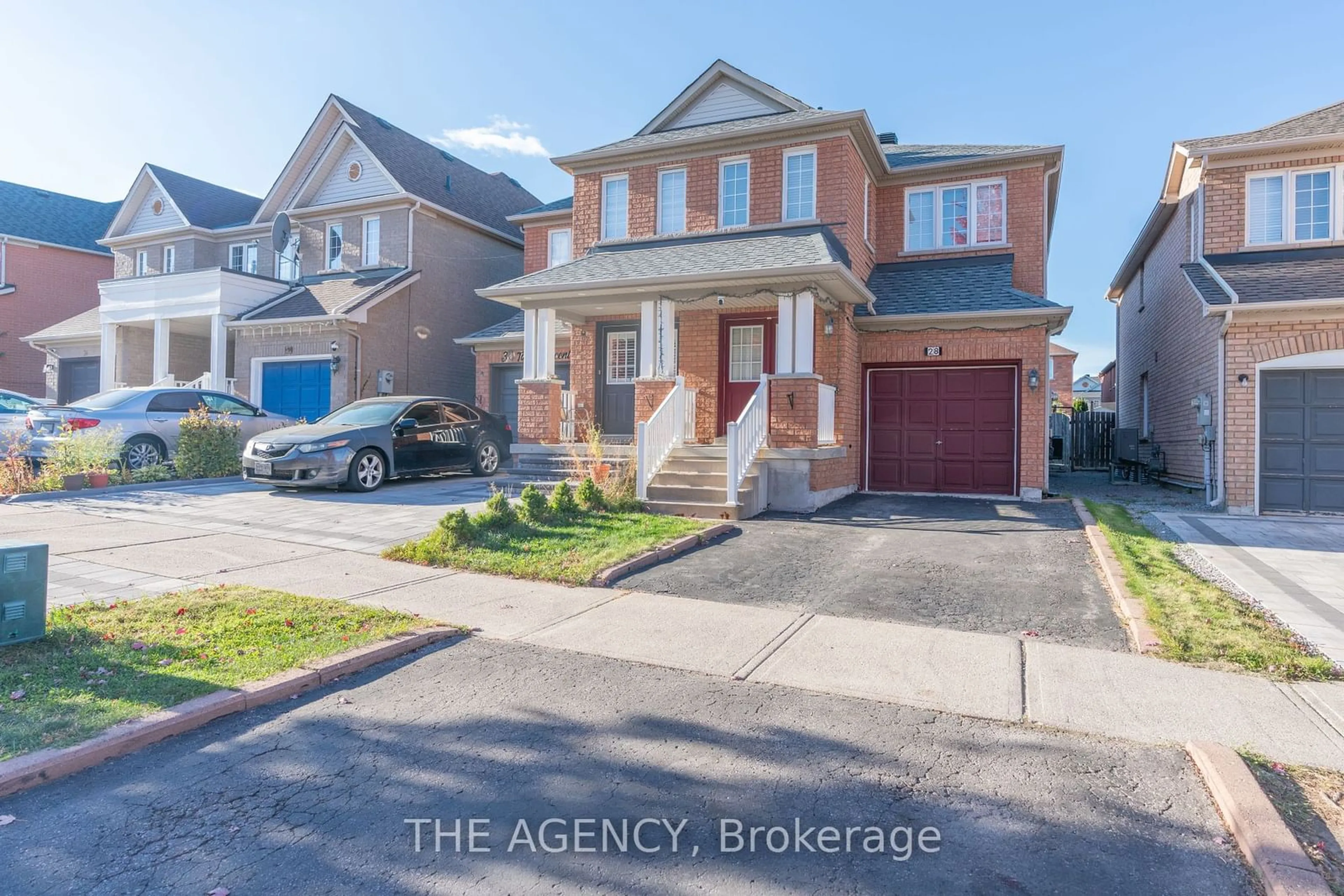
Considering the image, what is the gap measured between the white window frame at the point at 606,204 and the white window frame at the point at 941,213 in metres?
5.53

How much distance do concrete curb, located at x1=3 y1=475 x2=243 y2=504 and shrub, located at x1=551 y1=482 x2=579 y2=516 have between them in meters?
6.89

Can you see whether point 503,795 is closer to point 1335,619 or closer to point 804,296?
point 1335,619

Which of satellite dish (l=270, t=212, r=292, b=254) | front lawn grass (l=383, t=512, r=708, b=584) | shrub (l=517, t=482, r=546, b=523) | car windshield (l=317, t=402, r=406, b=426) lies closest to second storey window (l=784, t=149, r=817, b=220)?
front lawn grass (l=383, t=512, r=708, b=584)

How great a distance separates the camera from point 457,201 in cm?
2080

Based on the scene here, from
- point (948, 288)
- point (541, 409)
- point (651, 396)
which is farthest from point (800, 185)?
point (541, 409)

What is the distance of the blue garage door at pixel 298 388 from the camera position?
59.2 feet

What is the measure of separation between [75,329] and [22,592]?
24011 mm

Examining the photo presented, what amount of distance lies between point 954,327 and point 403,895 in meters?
12.5

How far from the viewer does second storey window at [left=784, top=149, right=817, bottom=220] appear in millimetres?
12812

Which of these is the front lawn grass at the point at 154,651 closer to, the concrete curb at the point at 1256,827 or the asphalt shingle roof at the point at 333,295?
the concrete curb at the point at 1256,827

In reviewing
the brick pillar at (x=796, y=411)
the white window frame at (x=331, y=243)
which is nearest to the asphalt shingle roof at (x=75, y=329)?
the white window frame at (x=331, y=243)

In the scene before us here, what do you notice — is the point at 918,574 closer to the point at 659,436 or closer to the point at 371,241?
the point at 659,436

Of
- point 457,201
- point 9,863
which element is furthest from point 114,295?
point 9,863

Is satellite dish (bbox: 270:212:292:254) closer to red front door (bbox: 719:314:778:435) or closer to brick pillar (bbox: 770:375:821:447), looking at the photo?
red front door (bbox: 719:314:778:435)
